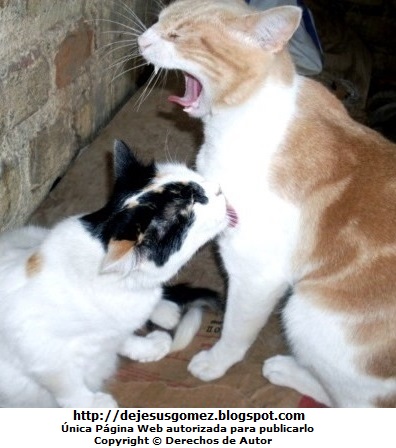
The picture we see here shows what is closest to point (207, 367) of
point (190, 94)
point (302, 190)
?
point (302, 190)

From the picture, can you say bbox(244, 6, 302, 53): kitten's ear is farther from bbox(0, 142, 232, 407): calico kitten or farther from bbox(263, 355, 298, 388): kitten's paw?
bbox(263, 355, 298, 388): kitten's paw

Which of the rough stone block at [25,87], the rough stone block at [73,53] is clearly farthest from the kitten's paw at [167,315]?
the rough stone block at [73,53]

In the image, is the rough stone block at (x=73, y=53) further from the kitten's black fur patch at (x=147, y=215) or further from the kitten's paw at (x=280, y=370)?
the kitten's paw at (x=280, y=370)

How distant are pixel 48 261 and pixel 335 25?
2392mm

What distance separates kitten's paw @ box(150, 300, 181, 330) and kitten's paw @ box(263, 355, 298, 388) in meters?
0.28

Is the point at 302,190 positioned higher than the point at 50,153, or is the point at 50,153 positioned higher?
the point at 302,190

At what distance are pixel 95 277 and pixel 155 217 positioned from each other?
0.65 ft

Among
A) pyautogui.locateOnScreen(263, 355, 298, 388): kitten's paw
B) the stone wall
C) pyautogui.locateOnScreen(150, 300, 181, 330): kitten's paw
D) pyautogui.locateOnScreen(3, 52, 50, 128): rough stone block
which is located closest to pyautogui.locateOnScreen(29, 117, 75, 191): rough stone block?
the stone wall

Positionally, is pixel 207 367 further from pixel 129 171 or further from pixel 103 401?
pixel 129 171

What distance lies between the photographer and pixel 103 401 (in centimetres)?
149

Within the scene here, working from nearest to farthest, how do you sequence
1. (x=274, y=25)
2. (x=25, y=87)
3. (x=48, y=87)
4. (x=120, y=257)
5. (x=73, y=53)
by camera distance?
(x=120, y=257) → (x=274, y=25) → (x=25, y=87) → (x=48, y=87) → (x=73, y=53)

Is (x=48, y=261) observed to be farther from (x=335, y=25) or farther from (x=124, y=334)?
(x=335, y=25)

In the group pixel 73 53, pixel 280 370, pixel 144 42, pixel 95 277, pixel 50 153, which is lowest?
pixel 280 370
